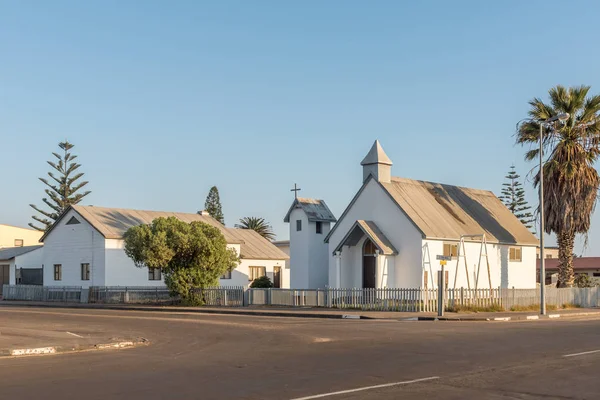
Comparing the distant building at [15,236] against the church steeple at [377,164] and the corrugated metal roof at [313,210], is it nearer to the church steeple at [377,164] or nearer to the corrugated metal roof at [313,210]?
the corrugated metal roof at [313,210]

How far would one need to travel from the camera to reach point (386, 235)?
41.2 meters

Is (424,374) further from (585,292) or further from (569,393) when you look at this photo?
(585,292)

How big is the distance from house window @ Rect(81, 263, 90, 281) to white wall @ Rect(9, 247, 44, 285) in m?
7.11

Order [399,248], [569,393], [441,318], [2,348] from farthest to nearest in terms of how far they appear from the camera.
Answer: [399,248] < [441,318] < [2,348] < [569,393]

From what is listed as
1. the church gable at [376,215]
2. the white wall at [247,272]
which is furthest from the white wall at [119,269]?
the church gable at [376,215]

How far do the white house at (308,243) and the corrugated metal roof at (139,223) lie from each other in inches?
449

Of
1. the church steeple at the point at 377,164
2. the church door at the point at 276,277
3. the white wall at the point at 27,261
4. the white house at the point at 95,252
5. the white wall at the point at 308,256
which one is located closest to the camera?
the church steeple at the point at 377,164

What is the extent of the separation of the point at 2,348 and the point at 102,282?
34653 mm

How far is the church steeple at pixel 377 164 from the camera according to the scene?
42.2 metres

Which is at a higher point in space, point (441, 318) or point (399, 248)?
point (399, 248)

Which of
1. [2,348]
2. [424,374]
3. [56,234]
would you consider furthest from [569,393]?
[56,234]

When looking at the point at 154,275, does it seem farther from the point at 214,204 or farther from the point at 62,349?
the point at 214,204

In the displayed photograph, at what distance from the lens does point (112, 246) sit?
51.0 metres

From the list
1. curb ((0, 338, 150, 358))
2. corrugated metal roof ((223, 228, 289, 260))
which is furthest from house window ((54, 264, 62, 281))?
curb ((0, 338, 150, 358))
